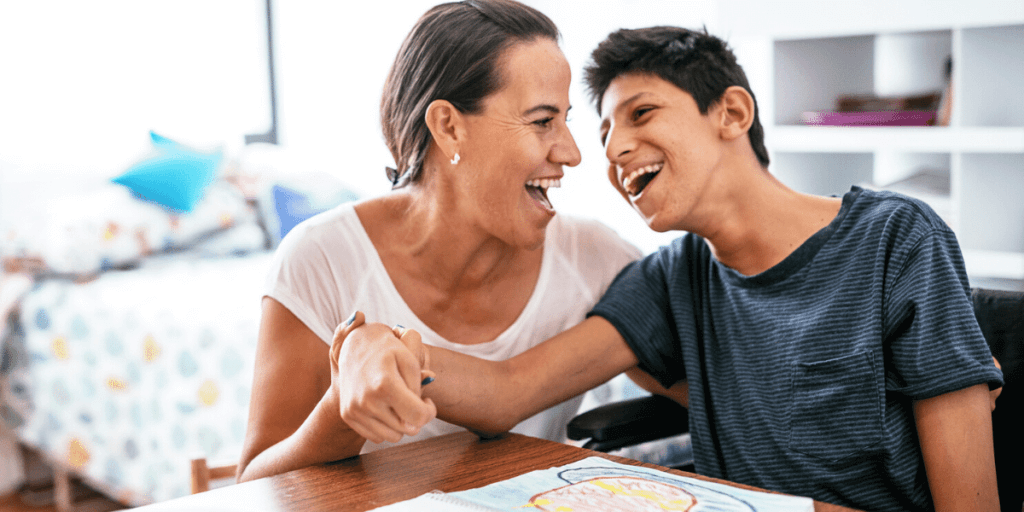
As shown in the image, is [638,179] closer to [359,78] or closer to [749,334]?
[749,334]

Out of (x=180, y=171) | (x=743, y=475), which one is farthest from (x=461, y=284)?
(x=180, y=171)

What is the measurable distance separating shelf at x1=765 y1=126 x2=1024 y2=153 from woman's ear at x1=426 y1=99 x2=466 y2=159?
1.48 metres

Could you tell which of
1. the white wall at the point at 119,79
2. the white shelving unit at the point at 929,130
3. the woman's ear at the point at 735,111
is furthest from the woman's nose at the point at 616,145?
the white wall at the point at 119,79

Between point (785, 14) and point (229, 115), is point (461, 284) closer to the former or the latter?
point (785, 14)


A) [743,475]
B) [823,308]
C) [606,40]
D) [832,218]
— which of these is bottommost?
[743,475]

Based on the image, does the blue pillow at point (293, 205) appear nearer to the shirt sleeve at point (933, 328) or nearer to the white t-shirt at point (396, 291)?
the white t-shirt at point (396, 291)

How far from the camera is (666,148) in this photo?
1290mm

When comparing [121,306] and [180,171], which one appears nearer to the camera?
[121,306]

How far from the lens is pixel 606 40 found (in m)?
1.37

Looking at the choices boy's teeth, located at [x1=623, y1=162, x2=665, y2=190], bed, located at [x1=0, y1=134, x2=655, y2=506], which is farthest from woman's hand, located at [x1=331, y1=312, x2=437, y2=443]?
bed, located at [x1=0, y1=134, x2=655, y2=506]

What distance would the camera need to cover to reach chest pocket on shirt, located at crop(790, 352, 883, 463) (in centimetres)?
114

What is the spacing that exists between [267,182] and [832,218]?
2.50m

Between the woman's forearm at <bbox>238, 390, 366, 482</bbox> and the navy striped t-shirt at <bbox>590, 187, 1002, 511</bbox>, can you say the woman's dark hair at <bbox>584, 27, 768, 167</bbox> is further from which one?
the woman's forearm at <bbox>238, 390, 366, 482</bbox>

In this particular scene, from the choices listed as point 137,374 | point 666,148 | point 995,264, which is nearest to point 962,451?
point 666,148
